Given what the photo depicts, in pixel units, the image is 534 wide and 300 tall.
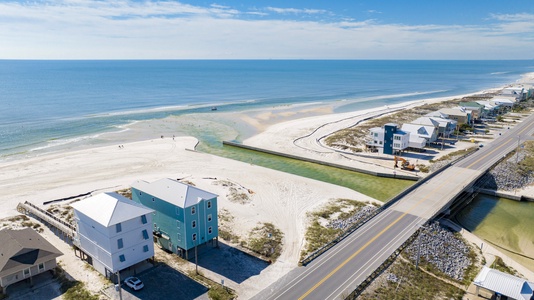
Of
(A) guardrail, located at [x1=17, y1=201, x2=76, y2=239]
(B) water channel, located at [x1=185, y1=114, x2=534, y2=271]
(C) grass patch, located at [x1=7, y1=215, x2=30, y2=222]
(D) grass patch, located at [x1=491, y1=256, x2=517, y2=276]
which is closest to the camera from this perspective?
(D) grass patch, located at [x1=491, y1=256, x2=517, y2=276]

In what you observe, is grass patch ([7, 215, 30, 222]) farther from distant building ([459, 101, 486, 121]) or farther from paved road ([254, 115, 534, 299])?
distant building ([459, 101, 486, 121])

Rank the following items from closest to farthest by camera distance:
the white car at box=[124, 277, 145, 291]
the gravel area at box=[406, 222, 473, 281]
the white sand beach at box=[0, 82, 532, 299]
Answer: the white car at box=[124, 277, 145, 291] < the gravel area at box=[406, 222, 473, 281] < the white sand beach at box=[0, 82, 532, 299]

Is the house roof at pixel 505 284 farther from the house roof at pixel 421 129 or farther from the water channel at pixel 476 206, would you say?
the house roof at pixel 421 129

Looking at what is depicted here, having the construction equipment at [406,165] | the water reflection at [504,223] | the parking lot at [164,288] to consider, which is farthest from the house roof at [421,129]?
the parking lot at [164,288]

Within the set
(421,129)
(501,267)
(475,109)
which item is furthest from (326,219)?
(475,109)

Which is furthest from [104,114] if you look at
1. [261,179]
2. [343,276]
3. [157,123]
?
[343,276]

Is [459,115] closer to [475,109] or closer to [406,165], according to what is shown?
[475,109]

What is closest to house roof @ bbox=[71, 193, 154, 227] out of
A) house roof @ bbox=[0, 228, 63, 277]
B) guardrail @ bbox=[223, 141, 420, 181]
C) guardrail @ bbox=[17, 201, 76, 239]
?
house roof @ bbox=[0, 228, 63, 277]
